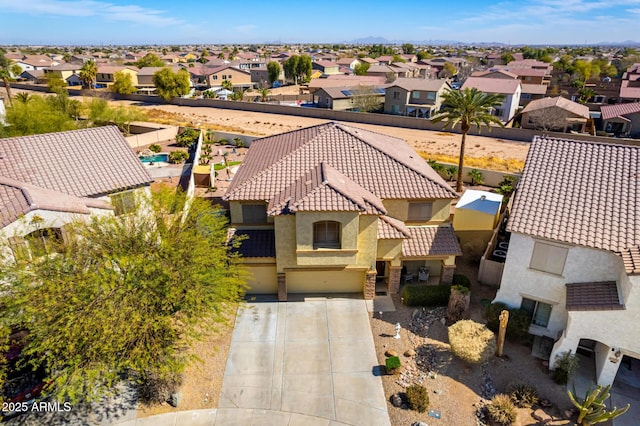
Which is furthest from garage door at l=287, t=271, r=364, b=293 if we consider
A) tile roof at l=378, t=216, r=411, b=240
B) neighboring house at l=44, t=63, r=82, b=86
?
neighboring house at l=44, t=63, r=82, b=86

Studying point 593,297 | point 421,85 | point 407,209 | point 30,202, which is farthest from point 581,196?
point 421,85

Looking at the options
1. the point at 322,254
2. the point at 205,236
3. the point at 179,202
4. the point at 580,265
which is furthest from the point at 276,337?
the point at 580,265

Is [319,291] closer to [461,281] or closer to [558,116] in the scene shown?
[461,281]

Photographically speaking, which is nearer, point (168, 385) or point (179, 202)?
point (168, 385)

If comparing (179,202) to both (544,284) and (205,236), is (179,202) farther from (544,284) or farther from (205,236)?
(544,284)

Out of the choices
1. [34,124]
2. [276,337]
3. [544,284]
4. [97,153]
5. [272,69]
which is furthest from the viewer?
[272,69]

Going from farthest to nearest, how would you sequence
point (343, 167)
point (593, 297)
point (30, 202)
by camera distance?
point (343, 167), point (30, 202), point (593, 297)
